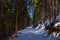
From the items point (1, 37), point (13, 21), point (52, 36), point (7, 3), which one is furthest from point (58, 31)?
point (13, 21)

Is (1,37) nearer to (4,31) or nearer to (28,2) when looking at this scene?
(4,31)

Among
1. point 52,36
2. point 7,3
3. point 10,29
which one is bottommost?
point 10,29

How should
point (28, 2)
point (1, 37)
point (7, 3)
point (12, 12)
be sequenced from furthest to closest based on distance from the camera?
point (28, 2) → point (12, 12) → point (7, 3) → point (1, 37)

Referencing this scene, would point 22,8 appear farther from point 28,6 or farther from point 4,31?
point 4,31

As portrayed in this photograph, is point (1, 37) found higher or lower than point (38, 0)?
lower

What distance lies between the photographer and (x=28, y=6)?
152 ft

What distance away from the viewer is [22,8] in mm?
42406

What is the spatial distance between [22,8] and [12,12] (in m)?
3.06

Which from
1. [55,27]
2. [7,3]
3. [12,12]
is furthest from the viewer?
[12,12]

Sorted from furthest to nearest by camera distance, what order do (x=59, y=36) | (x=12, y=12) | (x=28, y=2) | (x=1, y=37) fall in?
(x=28, y=2) → (x=12, y=12) → (x=1, y=37) → (x=59, y=36)

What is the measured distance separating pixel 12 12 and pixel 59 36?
2397 centimetres

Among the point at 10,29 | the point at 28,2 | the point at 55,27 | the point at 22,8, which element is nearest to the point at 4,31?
the point at 10,29

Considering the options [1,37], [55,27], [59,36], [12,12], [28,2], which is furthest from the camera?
[28,2]

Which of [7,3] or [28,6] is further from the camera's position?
[28,6]
